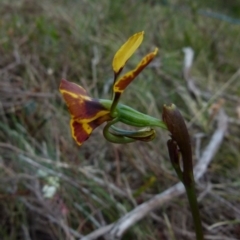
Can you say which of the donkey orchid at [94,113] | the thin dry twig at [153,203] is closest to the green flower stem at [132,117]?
the donkey orchid at [94,113]

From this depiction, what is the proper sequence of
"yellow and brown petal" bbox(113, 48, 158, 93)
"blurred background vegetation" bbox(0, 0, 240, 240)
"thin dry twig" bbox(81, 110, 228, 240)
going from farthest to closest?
"blurred background vegetation" bbox(0, 0, 240, 240) < "thin dry twig" bbox(81, 110, 228, 240) < "yellow and brown petal" bbox(113, 48, 158, 93)

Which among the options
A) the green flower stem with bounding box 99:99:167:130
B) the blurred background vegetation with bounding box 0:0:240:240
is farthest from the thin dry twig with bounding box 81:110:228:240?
the green flower stem with bounding box 99:99:167:130

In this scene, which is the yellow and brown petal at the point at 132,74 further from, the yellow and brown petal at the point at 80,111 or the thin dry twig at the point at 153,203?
the thin dry twig at the point at 153,203

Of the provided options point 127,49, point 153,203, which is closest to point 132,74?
point 127,49

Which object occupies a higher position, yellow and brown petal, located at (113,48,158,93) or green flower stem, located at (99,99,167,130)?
yellow and brown petal, located at (113,48,158,93)

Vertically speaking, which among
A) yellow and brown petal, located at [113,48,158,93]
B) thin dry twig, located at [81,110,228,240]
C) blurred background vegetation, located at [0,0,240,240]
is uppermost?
yellow and brown petal, located at [113,48,158,93]

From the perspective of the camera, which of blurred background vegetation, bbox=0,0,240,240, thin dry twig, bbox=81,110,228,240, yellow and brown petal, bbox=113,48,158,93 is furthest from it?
blurred background vegetation, bbox=0,0,240,240

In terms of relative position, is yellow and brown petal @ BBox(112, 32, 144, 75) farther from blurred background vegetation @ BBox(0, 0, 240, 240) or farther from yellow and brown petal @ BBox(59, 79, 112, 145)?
blurred background vegetation @ BBox(0, 0, 240, 240)
